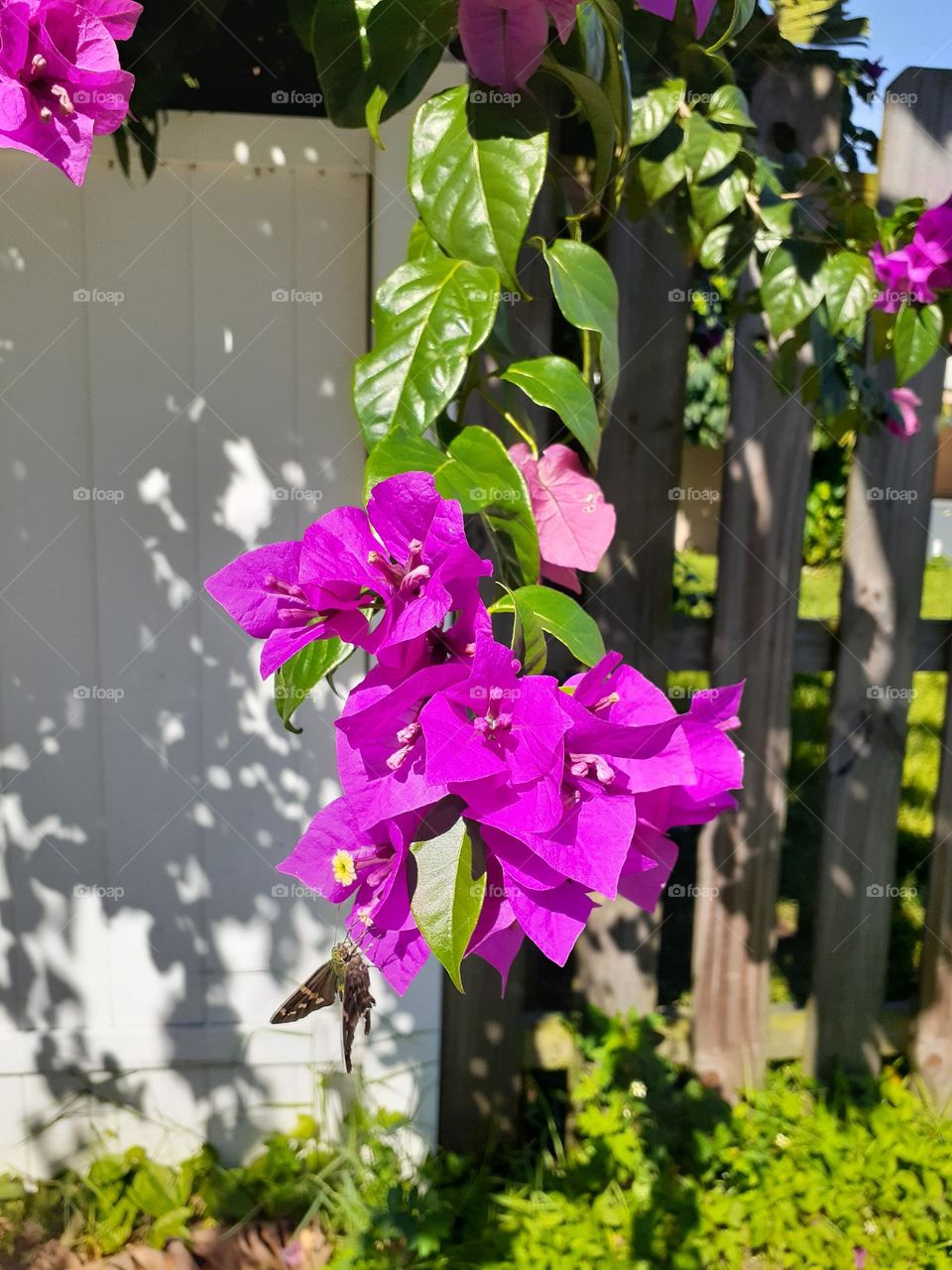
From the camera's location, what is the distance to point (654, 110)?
1.15 meters

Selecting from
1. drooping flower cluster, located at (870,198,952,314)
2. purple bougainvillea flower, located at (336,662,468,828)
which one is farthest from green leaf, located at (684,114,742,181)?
purple bougainvillea flower, located at (336,662,468,828)

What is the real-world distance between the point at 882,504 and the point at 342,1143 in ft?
5.18

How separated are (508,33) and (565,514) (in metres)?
0.39

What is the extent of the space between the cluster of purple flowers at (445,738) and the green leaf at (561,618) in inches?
1.3

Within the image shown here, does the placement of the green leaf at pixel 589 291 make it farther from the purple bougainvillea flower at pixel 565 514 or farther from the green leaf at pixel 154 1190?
the green leaf at pixel 154 1190

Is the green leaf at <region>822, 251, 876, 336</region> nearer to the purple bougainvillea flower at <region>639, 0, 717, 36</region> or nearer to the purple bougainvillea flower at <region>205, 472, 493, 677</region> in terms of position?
the purple bougainvillea flower at <region>639, 0, 717, 36</region>

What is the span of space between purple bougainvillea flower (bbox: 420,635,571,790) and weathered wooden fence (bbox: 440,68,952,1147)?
1285mm

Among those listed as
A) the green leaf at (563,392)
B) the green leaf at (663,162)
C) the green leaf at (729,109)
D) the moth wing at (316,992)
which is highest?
the green leaf at (729,109)

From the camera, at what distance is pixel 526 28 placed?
75cm

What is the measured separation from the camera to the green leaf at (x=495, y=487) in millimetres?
716

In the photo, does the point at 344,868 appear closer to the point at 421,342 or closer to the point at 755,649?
the point at 421,342

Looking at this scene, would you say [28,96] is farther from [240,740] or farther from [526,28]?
[240,740]

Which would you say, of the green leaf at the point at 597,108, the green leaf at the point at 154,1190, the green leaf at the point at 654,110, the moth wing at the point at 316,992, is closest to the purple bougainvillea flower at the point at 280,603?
the moth wing at the point at 316,992

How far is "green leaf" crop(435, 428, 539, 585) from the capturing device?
0.72 meters
